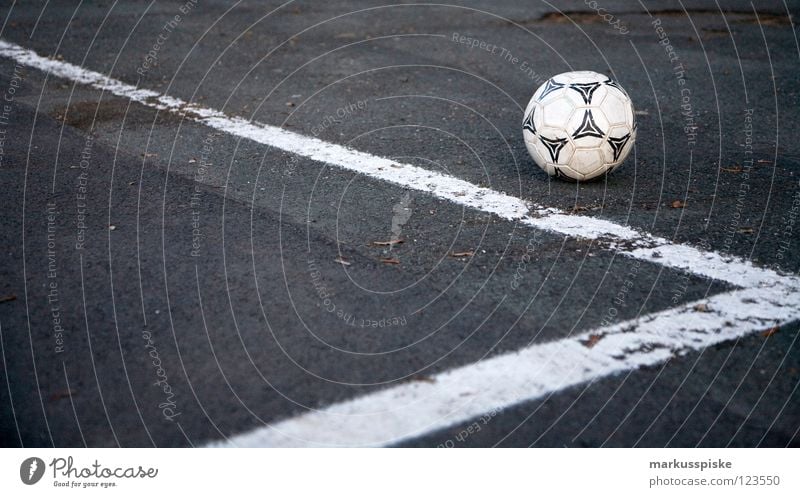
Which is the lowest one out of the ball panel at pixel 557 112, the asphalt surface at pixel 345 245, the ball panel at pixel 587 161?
the asphalt surface at pixel 345 245

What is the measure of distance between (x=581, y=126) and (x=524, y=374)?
7.27 ft

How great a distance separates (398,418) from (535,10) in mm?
8914

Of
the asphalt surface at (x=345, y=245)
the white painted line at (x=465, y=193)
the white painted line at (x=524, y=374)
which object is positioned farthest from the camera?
Result: the white painted line at (x=465, y=193)

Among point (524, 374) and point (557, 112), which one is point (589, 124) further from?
point (524, 374)

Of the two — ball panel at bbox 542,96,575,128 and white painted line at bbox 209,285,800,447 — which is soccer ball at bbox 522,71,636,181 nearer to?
ball panel at bbox 542,96,575,128

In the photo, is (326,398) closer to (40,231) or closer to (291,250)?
(291,250)

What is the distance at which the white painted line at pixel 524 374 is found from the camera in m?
2.83

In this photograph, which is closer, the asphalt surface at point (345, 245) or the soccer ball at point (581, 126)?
the asphalt surface at point (345, 245)

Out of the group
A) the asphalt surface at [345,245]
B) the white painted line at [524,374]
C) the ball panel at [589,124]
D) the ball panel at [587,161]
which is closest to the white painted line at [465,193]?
the asphalt surface at [345,245]

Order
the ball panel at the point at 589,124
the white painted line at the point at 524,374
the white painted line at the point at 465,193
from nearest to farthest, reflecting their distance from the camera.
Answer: the white painted line at the point at 524,374 < the white painted line at the point at 465,193 < the ball panel at the point at 589,124

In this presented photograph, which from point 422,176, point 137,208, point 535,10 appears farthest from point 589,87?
point 535,10

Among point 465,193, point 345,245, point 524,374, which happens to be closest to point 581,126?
point 465,193

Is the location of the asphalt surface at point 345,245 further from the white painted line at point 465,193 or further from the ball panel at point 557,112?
the ball panel at point 557,112

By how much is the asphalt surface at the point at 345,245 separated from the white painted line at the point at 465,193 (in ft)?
0.38
